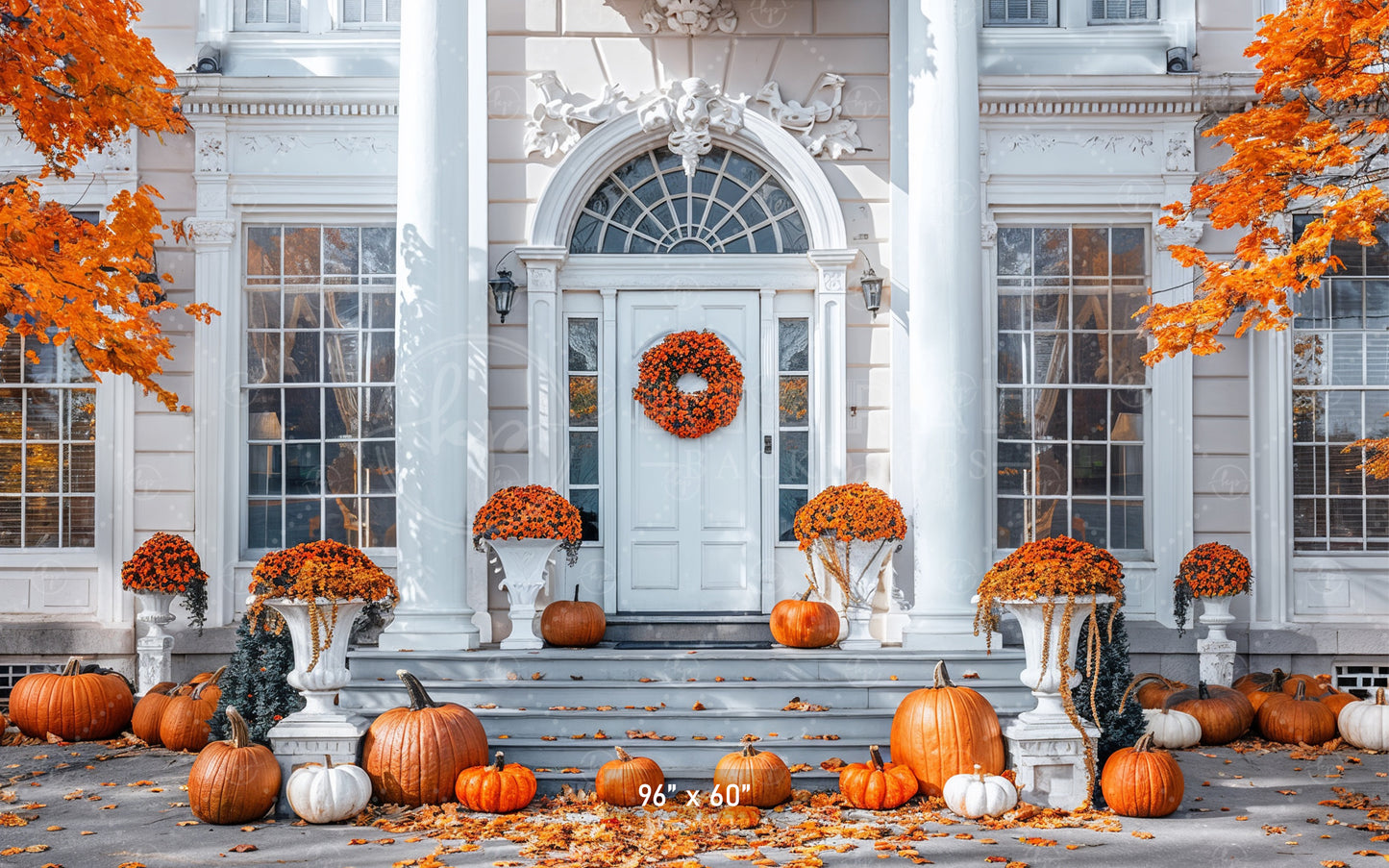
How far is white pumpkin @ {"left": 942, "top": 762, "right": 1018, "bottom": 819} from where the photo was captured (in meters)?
5.60

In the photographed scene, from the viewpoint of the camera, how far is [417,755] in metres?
5.83

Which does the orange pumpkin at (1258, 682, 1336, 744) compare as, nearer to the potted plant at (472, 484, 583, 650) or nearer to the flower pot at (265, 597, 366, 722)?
the potted plant at (472, 484, 583, 650)

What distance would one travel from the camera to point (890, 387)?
8.50m

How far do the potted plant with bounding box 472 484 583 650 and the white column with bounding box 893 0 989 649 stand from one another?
2336 mm

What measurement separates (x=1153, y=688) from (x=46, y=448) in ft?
27.1

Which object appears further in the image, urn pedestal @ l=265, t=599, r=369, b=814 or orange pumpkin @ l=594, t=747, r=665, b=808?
urn pedestal @ l=265, t=599, r=369, b=814

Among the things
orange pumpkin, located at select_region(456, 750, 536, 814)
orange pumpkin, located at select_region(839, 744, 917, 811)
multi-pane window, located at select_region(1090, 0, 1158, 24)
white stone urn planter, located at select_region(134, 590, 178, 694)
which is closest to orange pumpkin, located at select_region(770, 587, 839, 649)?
orange pumpkin, located at select_region(839, 744, 917, 811)

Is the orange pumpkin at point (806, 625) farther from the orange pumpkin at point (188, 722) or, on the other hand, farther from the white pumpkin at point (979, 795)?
the orange pumpkin at point (188, 722)

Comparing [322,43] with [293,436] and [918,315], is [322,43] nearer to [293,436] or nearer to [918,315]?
[293,436]

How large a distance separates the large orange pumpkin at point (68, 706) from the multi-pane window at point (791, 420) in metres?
4.74

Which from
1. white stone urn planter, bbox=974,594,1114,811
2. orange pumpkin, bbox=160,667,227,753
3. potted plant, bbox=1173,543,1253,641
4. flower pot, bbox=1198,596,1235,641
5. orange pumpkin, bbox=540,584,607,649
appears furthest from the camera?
flower pot, bbox=1198,596,1235,641

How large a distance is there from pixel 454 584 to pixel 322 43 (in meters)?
4.35

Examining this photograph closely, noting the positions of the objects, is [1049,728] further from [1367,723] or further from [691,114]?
[691,114]

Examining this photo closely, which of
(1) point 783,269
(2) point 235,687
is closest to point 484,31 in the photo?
(1) point 783,269
